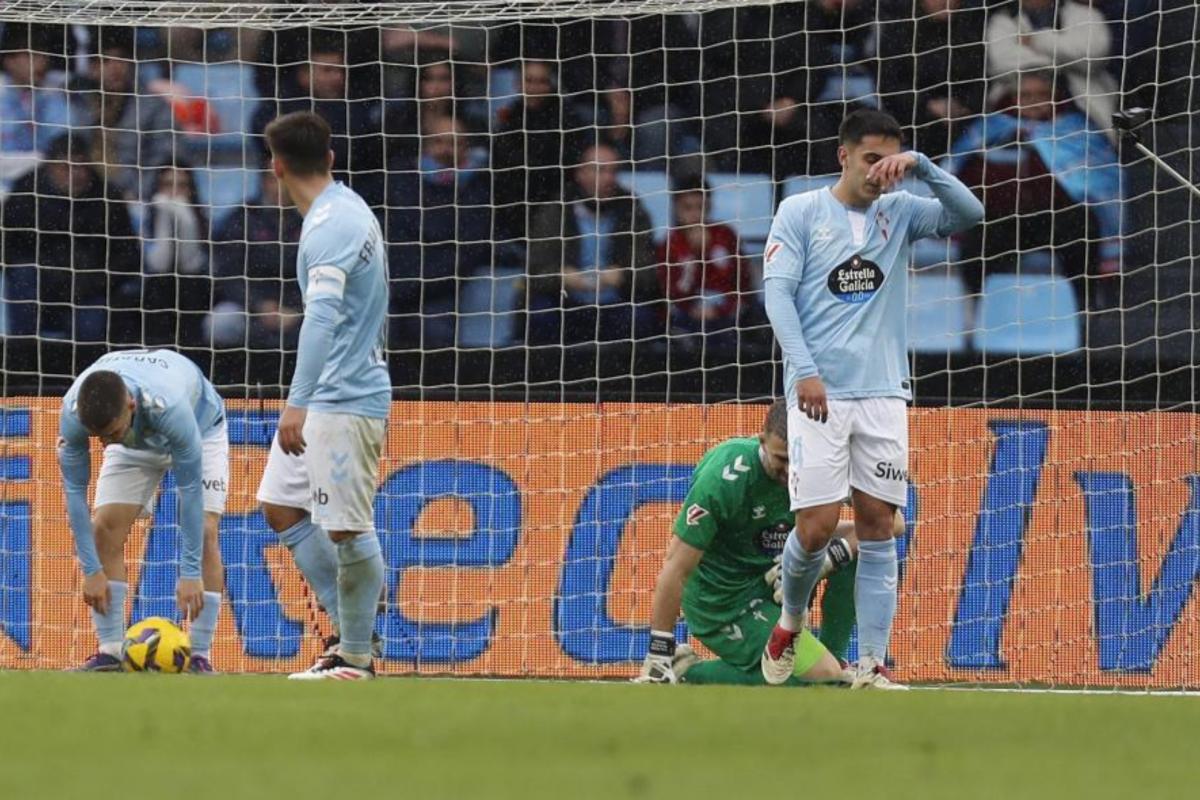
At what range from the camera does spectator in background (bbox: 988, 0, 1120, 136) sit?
985 centimetres

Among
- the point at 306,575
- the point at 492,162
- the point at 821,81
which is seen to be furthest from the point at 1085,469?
the point at 306,575

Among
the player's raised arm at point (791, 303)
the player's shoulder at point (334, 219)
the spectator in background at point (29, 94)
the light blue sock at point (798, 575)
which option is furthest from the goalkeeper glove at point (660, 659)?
the spectator in background at point (29, 94)

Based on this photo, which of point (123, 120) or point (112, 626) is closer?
point (112, 626)

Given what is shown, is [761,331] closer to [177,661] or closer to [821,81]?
[821,81]

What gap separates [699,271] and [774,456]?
8.44 ft

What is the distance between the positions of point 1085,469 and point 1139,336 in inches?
29.6

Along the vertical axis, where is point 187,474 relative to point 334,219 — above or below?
below

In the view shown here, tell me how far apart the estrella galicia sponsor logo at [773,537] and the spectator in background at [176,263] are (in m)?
3.17

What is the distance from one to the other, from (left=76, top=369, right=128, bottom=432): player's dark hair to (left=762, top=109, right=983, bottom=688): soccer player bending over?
215cm

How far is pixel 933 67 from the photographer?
9.99 metres

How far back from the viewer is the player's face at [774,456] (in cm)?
735

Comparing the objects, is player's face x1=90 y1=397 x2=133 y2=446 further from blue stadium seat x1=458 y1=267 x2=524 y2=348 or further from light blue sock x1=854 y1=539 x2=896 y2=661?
blue stadium seat x1=458 y1=267 x2=524 y2=348

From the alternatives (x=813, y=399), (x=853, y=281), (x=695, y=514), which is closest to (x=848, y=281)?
(x=853, y=281)

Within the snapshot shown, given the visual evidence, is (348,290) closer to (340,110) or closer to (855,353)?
(855,353)
